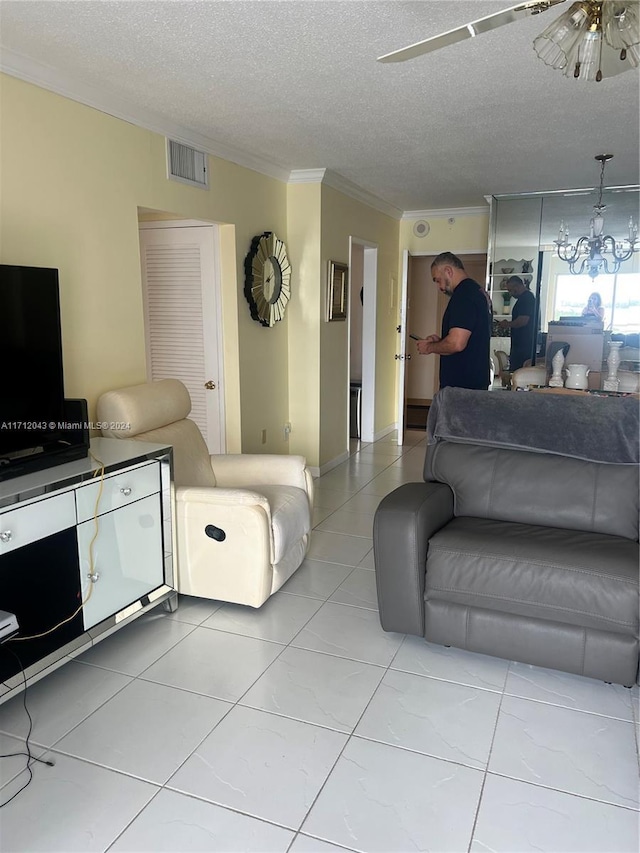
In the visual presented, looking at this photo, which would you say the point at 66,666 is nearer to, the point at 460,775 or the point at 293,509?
the point at 293,509

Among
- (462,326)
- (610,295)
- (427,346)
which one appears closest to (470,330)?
(462,326)

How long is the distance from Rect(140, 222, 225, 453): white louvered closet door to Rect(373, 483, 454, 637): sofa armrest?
85.8 inches

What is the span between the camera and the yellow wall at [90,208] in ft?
8.78

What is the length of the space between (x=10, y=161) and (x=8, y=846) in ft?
8.08

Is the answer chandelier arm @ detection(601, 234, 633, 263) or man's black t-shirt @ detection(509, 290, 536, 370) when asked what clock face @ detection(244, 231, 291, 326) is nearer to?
man's black t-shirt @ detection(509, 290, 536, 370)

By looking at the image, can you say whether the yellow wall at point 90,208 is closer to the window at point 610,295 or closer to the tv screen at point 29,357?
the tv screen at point 29,357

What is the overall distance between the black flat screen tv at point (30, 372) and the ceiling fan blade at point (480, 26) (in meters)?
1.54

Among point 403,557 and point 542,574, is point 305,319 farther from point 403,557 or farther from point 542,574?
point 542,574

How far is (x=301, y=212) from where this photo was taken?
16.3 feet

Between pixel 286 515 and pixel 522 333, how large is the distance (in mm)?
3727

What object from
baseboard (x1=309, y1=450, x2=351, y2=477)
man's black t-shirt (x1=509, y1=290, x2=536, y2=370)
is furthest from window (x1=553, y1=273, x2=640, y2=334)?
baseboard (x1=309, y1=450, x2=351, y2=477)

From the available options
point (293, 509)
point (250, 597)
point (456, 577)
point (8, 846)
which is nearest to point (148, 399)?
point (293, 509)

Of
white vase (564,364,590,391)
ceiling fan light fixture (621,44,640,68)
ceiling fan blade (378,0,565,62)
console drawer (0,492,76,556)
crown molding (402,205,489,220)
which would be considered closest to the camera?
ceiling fan blade (378,0,565,62)

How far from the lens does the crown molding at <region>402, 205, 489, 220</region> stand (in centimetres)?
648
